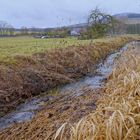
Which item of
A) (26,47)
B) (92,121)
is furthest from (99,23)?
(92,121)

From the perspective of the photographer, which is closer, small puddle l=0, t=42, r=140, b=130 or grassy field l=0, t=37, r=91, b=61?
small puddle l=0, t=42, r=140, b=130

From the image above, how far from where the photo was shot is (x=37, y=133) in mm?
6785

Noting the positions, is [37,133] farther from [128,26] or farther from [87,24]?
[128,26]

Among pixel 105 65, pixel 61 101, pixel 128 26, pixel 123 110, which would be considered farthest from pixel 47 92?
pixel 128 26

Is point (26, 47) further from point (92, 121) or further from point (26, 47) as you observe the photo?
point (92, 121)

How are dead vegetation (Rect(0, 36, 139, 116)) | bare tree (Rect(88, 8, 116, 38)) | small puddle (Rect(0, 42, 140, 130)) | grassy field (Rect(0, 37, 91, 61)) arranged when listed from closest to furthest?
small puddle (Rect(0, 42, 140, 130)), dead vegetation (Rect(0, 36, 139, 116)), grassy field (Rect(0, 37, 91, 61)), bare tree (Rect(88, 8, 116, 38))

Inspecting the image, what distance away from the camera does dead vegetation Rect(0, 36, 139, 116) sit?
10.7m

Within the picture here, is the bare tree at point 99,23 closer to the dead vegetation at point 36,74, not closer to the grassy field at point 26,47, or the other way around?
the grassy field at point 26,47

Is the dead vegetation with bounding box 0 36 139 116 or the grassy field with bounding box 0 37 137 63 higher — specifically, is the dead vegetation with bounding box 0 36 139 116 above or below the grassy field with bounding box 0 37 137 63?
below

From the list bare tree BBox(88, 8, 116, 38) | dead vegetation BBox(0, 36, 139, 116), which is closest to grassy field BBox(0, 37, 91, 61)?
dead vegetation BBox(0, 36, 139, 116)

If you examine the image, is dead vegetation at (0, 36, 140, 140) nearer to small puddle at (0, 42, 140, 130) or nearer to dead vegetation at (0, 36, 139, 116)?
small puddle at (0, 42, 140, 130)

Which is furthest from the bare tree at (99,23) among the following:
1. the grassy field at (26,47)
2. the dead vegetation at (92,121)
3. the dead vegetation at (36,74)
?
the dead vegetation at (92,121)

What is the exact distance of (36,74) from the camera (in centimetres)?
1280

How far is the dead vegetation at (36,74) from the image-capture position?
420 inches
